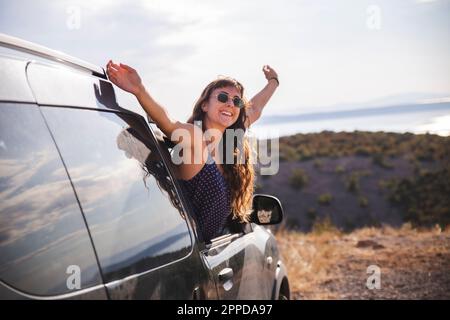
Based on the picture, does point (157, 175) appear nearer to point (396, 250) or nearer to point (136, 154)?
point (136, 154)

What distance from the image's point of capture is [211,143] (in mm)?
3621

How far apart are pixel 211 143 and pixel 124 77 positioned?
105 cm

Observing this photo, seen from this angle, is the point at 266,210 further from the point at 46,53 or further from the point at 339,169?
the point at 339,169

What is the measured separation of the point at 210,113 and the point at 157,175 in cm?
133

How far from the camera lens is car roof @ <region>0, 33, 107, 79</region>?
5.88 ft

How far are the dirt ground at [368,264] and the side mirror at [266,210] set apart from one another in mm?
4821

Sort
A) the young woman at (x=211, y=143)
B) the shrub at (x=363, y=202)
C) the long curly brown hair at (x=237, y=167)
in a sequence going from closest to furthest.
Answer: the young woman at (x=211, y=143), the long curly brown hair at (x=237, y=167), the shrub at (x=363, y=202)

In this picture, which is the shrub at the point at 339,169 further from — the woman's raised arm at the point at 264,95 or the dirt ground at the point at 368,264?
the woman's raised arm at the point at 264,95

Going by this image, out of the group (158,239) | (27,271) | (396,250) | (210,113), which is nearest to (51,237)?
(27,271)

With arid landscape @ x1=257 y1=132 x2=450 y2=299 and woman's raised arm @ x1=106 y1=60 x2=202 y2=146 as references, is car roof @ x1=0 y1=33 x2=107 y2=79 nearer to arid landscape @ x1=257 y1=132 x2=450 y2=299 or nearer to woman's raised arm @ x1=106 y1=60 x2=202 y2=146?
woman's raised arm @ x1=106 y1=60 x2=202 y2=146

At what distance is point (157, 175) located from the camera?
249cm

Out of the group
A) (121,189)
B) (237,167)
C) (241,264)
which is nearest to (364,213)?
(237,167)

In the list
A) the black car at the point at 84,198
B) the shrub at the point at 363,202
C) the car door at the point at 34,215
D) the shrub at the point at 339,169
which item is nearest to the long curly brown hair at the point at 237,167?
the black car at the point at 84,198

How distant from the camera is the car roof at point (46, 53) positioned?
5.88 feet
